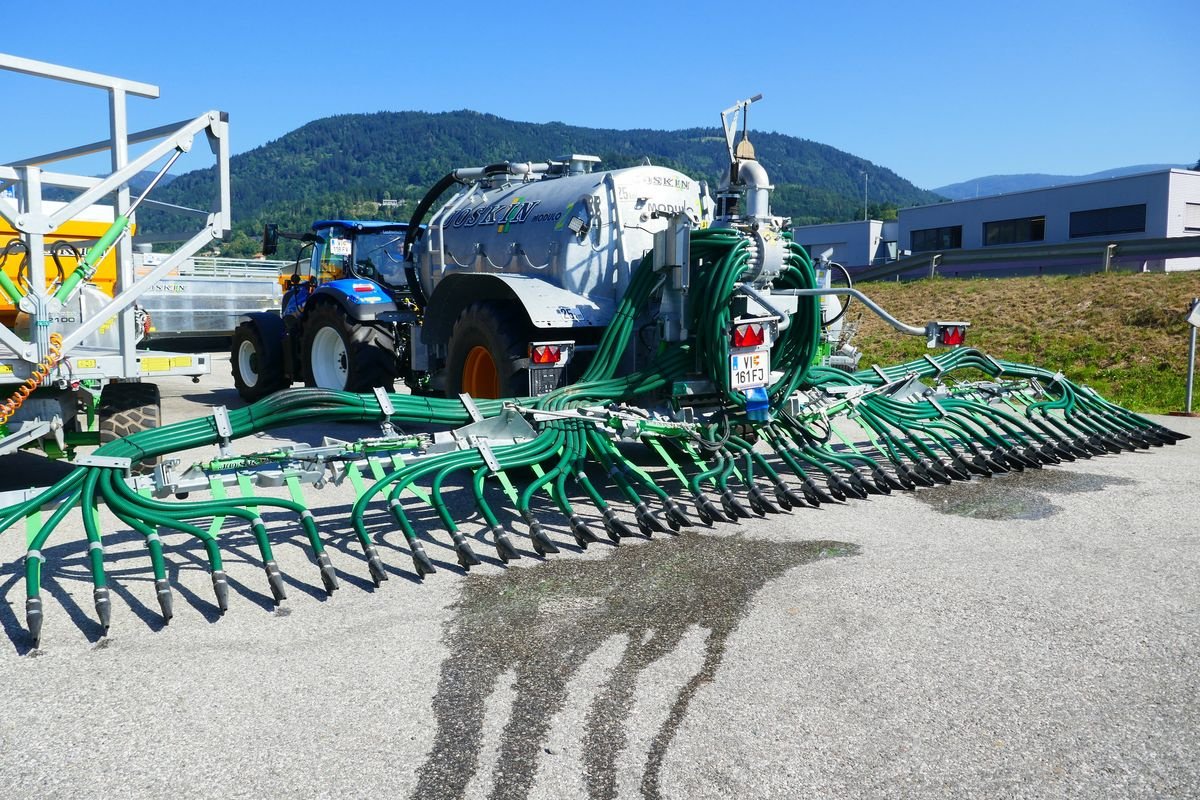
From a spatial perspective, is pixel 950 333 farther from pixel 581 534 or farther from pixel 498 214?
pixel 581 534

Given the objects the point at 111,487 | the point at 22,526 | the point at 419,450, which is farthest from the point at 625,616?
the point at 22,526

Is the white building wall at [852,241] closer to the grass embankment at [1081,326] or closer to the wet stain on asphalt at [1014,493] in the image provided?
the grass embankment at [1081,326]

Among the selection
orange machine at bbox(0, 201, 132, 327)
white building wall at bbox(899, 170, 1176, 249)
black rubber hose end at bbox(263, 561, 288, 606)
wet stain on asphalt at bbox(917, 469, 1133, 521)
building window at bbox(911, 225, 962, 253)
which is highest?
white building wall at bbox(899, 170, 1176, 249)

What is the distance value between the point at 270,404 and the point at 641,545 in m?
2.00

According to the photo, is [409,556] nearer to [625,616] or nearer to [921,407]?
[625,616]

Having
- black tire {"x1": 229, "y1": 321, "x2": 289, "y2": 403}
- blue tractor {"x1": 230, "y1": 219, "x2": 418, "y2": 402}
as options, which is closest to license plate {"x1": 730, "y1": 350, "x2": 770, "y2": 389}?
blue tractor {"x1": 230, "y1": 219, "x2": 418, "y2": 402}

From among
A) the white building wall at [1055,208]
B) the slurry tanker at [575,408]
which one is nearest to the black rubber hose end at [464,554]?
the slurry tanker at [575,408]

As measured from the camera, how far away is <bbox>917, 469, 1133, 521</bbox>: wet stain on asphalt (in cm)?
582

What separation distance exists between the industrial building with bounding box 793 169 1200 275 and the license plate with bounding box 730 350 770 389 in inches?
610

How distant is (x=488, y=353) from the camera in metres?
7.03

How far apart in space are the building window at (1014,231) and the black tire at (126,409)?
3140cm

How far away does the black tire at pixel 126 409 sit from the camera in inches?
264

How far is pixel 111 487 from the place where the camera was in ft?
14.2

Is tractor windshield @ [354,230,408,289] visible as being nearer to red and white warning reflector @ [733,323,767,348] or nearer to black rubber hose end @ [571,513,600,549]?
red and white warning reflector @ [733,323,767,348]
